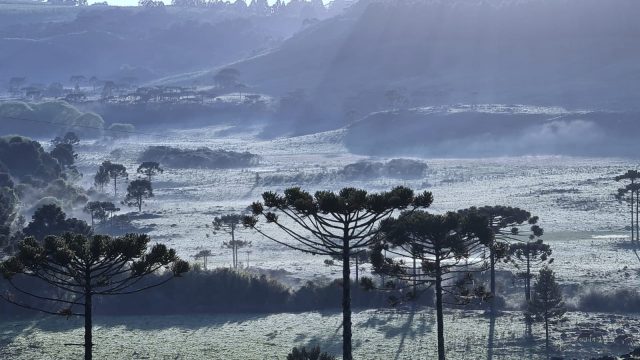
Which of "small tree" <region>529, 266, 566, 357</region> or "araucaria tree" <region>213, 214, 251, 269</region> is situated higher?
"araucaria tree" <region>213, 214, 251, 269</region>

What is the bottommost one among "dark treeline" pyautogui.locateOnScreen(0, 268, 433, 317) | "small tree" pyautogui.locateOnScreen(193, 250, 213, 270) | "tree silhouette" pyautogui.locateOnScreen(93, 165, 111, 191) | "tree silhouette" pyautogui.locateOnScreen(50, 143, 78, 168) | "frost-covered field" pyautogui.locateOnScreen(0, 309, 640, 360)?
"frost-covered field" pyautogui.locateOnScreen(0, 309, 640, 360)

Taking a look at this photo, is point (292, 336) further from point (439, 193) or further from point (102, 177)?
point (102, 177)

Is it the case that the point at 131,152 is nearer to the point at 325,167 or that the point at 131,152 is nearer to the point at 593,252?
the point at 325,167

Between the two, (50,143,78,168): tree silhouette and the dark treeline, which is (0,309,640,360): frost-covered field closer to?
the dark treeline

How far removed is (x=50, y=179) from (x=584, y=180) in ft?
187

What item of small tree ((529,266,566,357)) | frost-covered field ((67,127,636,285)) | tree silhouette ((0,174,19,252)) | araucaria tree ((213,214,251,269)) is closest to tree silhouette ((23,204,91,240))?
tree silhouette ((0,174,19,252))

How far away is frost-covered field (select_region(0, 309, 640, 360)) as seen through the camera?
37.9 meters

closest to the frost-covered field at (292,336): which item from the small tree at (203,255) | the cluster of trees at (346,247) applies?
the cluster of trees at (346,247)

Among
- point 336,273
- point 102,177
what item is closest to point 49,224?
point 336,273

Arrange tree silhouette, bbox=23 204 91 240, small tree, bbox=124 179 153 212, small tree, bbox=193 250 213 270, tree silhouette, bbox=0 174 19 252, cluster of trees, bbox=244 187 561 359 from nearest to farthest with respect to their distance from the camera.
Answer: cluster of trees, bbox=244 187 561 359
tree silhouette, bbox=0 174 19 252
tree silhouette, bbox=23 204 91 240
small tree, bbox=193 250 213 270
small tree, bbox=124 179 153 212

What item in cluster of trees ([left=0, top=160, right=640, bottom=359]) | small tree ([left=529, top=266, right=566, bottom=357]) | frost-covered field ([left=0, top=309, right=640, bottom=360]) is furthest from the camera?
small tree ([left=529, top=266, right=566, bottom=357])

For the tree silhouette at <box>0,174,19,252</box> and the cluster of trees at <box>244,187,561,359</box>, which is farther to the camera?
the tree silhouette at <box>0,174,19,252</box>

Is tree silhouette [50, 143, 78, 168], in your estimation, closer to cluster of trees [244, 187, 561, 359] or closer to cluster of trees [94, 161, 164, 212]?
cluster of trees [94, 161, 164, 212]

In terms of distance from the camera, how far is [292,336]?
41.7 meters
